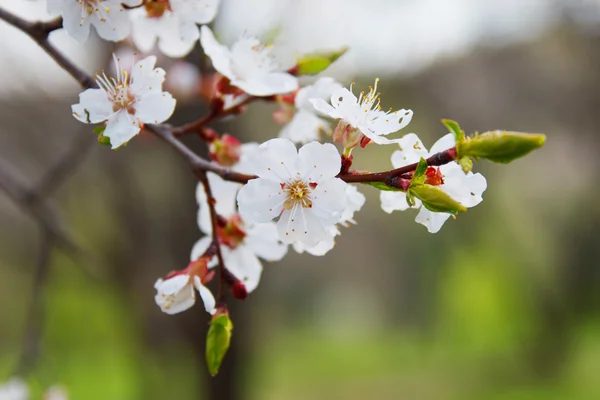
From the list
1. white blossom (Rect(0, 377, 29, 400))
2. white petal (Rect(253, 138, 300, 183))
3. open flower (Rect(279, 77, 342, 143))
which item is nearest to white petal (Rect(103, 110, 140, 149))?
white petal (Rect(253, 138, 300, 183))

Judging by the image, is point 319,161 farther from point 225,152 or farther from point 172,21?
point 172,21

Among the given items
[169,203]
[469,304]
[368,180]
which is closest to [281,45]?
[368,180]

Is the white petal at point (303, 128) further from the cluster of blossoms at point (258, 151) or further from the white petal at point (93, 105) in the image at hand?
the white petal at point (93, 105)

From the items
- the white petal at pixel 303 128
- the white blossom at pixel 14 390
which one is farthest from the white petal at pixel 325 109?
the white blossom at pixel 14 390

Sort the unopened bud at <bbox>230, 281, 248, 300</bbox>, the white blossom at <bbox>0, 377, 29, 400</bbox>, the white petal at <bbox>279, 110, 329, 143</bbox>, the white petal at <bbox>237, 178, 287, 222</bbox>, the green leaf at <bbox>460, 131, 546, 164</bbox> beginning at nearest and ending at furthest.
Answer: the green leaf at <bbox>460, 131, 546, 164</bbox>
the white petal at <bbox>237, 178, 287, 222</bbox>
the unopened bud at <bbox>230, 281, 248, 300</bbox>
the white petal at <bbox>279, 110, 329, 143</bbox>
the white blossom at <bbox>0, 377, 29, 400</bbox>

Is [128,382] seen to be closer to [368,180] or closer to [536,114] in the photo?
[536,114]

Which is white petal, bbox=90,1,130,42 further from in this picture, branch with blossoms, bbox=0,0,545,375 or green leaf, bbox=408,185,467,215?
green leaf, bbox=408,185,467,215

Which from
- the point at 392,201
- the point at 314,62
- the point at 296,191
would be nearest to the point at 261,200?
the point at 296,191
